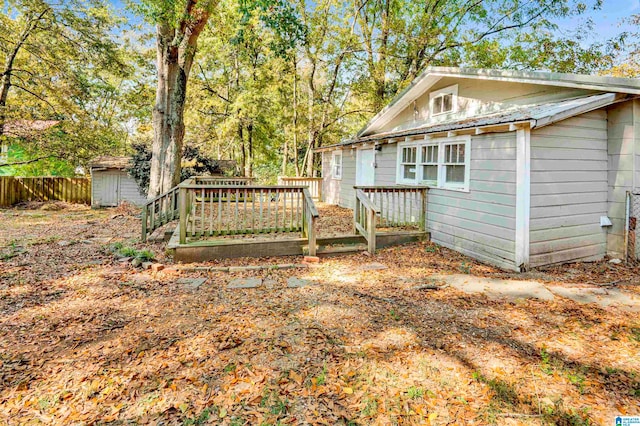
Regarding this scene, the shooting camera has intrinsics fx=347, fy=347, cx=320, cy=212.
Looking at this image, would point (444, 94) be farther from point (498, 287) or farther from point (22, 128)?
point (22, 128)

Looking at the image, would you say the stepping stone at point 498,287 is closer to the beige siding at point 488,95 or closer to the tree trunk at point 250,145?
the beige siding at point 488,95

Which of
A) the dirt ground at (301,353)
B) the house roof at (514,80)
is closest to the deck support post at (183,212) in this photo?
the dirt ground at (301,353)

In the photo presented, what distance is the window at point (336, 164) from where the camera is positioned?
1410 centimetres

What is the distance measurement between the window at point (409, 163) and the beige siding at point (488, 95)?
153cm

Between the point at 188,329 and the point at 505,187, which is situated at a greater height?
the point at 505,187

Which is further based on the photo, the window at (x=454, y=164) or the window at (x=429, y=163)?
the window at (x=429, y=163)

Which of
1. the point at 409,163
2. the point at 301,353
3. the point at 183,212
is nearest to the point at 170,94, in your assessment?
the point at 183,212

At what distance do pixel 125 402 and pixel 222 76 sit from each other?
2006cm

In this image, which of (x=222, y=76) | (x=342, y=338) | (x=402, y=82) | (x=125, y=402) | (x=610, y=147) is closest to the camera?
(x=125, y=402)

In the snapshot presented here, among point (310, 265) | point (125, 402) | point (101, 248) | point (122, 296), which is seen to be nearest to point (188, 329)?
point (125, 402)

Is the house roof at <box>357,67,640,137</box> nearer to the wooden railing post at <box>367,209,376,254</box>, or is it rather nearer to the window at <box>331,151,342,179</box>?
the window at <box>331,151,342,179</box>

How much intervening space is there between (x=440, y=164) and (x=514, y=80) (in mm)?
2307

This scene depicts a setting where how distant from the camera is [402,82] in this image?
58.5ft

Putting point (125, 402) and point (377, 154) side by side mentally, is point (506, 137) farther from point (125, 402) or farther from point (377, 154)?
point (125, 402)
